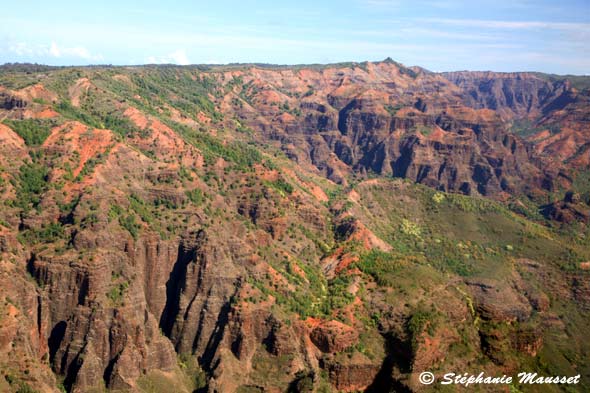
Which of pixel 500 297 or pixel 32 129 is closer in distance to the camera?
pixel 32 129

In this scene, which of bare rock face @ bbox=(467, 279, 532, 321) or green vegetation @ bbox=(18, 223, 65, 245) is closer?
green vegetation @ bbox=(18, 223, 65, 245)

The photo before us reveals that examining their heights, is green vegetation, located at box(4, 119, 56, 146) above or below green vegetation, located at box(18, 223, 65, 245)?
above

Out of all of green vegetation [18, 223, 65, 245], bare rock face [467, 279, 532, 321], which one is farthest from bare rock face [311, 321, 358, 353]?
green vegetation [18, 223, 65, 245]

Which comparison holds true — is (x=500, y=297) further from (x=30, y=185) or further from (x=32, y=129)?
(x=32, y=129)

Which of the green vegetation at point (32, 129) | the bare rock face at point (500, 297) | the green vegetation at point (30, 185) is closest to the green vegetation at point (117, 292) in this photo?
the green vegetation at point (30, 185)

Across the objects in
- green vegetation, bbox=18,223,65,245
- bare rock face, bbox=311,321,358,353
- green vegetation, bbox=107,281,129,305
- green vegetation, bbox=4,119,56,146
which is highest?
green vegetation, bbox=4,119,56,146

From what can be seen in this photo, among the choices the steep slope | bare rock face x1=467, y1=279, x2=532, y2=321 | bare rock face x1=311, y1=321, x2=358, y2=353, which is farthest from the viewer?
bare rock face x1=467, y1=279, x2=532, y2=321

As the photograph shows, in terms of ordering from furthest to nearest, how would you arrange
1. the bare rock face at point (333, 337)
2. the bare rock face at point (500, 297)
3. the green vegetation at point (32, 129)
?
1. the bare rock face at point (500, 297)
2. the green vegetation at point (32, 129)
3. the bare rock face at point (333, 337)

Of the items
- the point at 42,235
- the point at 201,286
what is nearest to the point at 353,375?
the point at 201,286

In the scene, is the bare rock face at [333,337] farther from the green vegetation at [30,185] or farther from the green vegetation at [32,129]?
the green vegetation at [32,129]

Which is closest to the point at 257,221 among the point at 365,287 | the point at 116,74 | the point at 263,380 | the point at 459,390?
the point at 365,287

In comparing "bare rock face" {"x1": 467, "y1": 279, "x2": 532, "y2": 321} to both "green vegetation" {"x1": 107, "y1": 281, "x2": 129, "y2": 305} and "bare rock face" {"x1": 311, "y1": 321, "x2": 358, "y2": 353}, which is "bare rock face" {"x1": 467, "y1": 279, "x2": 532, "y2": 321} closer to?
"bare rock face" {"x1": 311, "y1": 321, "x2": 358, "y2": 353}
